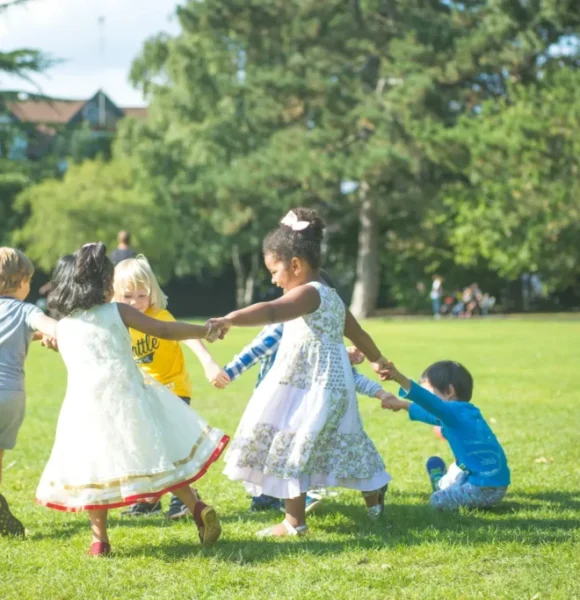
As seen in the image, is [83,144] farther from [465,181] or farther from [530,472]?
[530,472]

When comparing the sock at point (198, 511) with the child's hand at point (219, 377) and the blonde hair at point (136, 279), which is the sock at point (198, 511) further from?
the blonde hair at point (136, 279)

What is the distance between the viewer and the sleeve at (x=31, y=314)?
5.32 meters

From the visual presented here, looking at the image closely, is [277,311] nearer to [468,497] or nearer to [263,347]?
[263,347]

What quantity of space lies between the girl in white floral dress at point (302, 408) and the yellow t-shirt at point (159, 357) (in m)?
0.83

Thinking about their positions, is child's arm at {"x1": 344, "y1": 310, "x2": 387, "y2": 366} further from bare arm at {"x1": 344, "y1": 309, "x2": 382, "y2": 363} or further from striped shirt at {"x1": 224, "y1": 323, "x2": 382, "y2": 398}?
striped shirt at {"x1": 224, "y1": 323, "x2": 382, "y2": 398}

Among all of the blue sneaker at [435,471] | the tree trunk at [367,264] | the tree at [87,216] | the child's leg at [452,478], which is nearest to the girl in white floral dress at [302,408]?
the child's leg at [452,478]

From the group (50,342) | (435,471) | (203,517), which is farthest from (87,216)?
(203,517)

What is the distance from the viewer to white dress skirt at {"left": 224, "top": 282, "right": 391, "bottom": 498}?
Answer: 5191mm

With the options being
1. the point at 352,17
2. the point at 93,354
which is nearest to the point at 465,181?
the point at 352,17

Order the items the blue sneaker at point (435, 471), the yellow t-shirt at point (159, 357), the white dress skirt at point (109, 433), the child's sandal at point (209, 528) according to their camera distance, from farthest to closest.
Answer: the blue sneaker at point (435, 471), the yellow t-shirt at point (159, 357), the child's sandal at point (209, 528), the white dress skirt at point (109, 433)

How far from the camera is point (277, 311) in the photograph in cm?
495

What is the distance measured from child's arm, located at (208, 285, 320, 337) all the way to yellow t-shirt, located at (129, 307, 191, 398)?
1.05 m

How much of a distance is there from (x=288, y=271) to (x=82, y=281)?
1132 millimetres

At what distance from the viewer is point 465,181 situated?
4191cm
